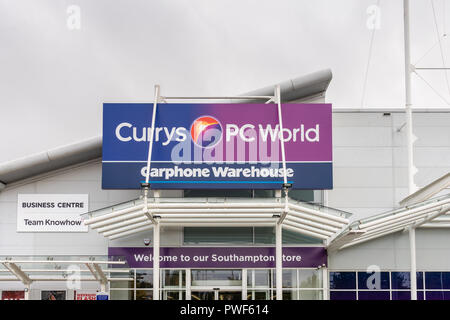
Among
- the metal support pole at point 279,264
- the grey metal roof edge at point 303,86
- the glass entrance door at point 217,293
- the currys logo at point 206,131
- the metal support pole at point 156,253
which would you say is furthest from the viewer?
the grey metal roof edge at point 303,86

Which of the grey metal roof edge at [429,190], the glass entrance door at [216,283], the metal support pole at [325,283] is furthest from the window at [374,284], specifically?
the glass entrance door at [216,283]

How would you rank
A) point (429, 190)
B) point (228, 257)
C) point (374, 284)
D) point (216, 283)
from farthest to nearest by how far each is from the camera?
1. point (374, 284)
2. point (228, 257)
3. point (216, 283)
4. point (429, 190)

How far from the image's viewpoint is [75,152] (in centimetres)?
2288

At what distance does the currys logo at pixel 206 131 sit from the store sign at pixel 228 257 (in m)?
4.08

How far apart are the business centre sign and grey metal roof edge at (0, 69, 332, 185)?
1508 millimetres

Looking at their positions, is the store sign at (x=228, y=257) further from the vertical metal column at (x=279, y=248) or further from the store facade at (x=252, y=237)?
the vertical metal column at (x=279, y=248)

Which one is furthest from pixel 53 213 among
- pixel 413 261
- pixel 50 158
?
pixel 413 261

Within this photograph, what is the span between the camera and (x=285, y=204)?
19.2 meters

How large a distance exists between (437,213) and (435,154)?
3181 mm

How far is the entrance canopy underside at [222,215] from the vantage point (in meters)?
19.4

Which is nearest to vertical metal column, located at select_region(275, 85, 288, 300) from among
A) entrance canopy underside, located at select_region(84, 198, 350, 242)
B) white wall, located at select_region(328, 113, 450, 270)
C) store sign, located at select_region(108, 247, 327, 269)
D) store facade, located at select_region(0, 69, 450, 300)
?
entrance canopy underside, located at select_region(84, 198, 350, 242)

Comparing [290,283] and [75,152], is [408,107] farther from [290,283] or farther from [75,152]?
[75,152]

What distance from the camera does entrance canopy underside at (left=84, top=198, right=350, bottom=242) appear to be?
19422mm

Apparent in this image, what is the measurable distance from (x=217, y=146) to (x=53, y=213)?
7.00 m
